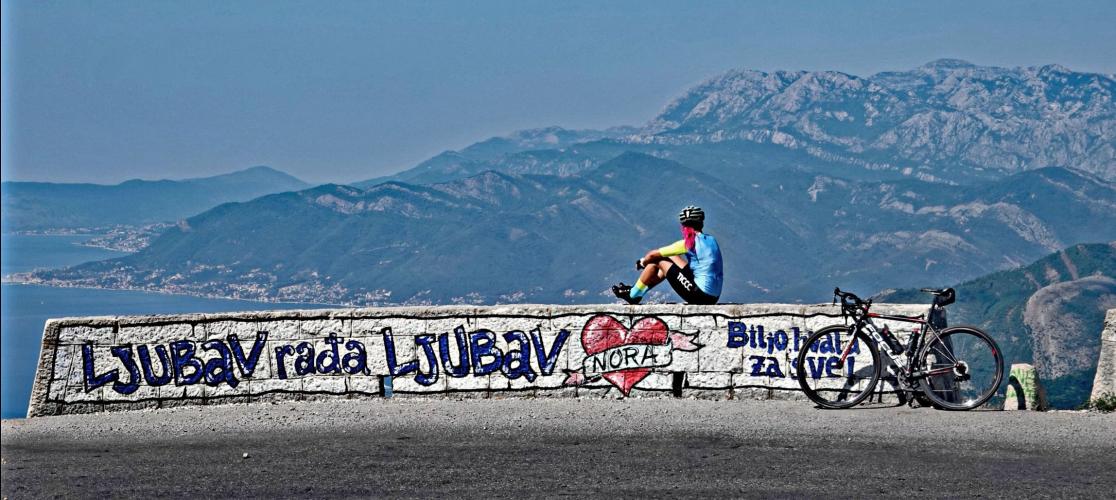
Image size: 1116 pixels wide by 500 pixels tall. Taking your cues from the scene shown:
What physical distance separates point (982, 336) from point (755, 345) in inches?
95.2

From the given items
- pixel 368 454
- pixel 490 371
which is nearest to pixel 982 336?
pixel 490 371

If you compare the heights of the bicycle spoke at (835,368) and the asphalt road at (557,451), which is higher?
the bicycle spoke at (835,368)

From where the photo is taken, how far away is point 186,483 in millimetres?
10117

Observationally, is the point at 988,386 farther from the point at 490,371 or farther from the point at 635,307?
the point at 490,371

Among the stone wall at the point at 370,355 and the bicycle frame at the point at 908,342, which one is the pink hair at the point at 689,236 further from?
the bicycle frame at the point at 908,342

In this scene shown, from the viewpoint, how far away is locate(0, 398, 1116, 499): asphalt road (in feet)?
31.9

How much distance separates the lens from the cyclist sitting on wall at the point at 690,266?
13727 millimetres

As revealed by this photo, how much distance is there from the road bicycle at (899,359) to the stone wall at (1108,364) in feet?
3.50

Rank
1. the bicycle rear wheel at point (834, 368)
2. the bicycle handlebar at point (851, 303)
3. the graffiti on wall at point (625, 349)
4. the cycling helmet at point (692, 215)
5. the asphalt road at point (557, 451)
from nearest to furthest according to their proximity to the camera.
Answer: the asphalt road at point (557, 451) < the bicycle handlebar at point (851, 303) < the bicycle rear wheel at point (834, 368) < the graffiti on wall at point (625, 349) < the cycling helmet at point (692, 215)

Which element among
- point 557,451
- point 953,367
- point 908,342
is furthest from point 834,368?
point 557,451

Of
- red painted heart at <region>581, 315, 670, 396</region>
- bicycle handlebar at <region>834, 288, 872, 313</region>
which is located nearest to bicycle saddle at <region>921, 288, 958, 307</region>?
bicycle handlebar at <region>834, 288, 872, 313</region>

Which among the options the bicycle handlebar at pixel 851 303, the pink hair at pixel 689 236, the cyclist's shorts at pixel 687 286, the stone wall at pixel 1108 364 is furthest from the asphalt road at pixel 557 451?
the pink hair at pixel 689 236

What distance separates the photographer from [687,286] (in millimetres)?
13742

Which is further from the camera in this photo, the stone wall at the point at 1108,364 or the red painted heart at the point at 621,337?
the red painted heart at the point at 621,337
